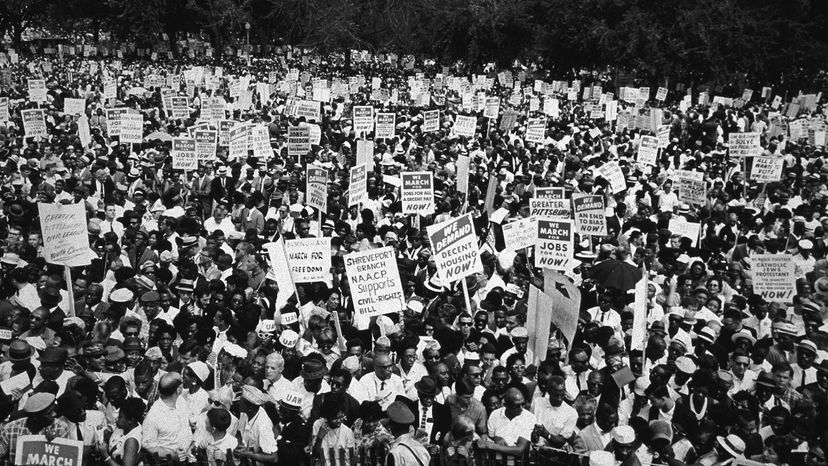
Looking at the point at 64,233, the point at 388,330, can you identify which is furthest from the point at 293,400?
the point at 64,233

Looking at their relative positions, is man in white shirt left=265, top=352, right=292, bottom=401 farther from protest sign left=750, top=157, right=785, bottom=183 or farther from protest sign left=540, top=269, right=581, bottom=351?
protest sign left=750, top=157, right=785, bottom=183

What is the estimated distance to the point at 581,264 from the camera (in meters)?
10.7

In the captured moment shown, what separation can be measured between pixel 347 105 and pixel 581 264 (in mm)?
18067

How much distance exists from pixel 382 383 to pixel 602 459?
222 cm

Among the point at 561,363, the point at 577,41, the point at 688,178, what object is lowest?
the point at 561,363

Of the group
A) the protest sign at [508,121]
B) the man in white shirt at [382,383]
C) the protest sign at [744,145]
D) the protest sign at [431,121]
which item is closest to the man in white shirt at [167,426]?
the man in white shirt at [382,383]

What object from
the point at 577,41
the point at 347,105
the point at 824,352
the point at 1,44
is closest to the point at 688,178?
the point at 824,352

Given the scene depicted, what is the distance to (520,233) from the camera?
10648mm

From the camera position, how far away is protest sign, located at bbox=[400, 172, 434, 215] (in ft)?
38.5

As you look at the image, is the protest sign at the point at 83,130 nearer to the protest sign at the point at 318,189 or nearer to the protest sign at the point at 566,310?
the protest sign at the point at 318,189

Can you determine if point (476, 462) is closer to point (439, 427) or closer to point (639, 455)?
point (439, 427)

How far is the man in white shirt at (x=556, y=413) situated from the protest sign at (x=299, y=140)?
10.3 metres

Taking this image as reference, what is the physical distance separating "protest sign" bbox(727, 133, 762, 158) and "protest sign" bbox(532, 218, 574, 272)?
8.73 meters

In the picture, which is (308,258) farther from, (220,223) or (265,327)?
(220,223)
